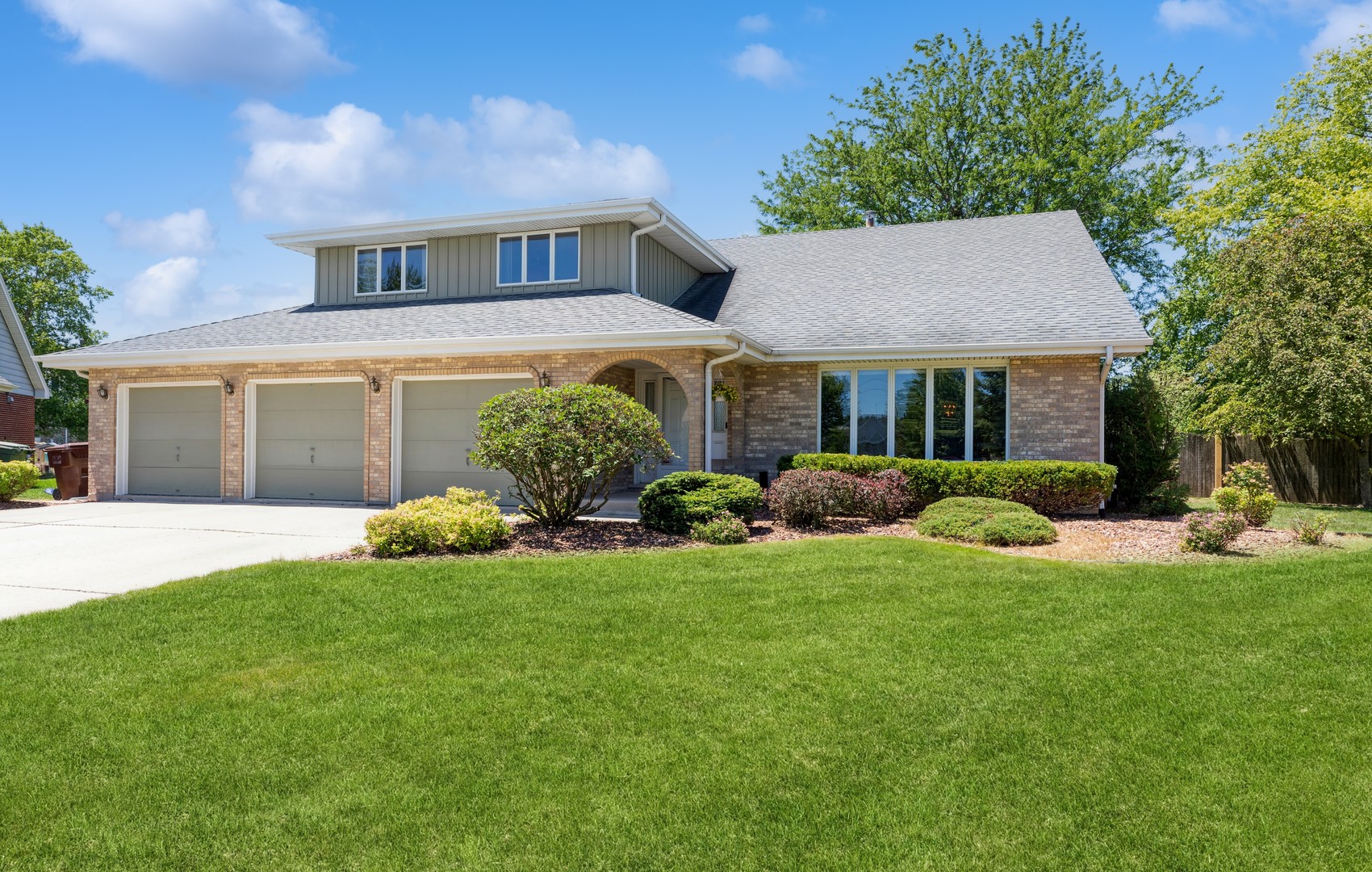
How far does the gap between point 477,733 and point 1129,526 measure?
10.5 meters

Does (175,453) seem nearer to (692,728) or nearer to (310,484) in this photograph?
(310,484)

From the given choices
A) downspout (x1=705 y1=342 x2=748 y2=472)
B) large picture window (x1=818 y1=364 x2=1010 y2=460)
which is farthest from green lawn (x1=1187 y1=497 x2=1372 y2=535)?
downspout (x1=705 y1=342 x2=748 y2=472)

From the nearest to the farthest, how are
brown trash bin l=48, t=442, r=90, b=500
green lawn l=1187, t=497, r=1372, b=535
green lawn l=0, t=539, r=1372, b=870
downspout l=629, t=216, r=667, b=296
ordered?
1. green lawn l=0, t=539, r=1372, b=870
2. green lawn l=1187, t=497, r=1372, b=535
3. downspout l=629, t=216, r=667, b=296
4. brown trash bin l=48, t=442, r=90, b=500

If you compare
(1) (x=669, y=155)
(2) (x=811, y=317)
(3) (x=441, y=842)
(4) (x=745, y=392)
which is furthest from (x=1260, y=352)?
(3) (x=441, y=842)

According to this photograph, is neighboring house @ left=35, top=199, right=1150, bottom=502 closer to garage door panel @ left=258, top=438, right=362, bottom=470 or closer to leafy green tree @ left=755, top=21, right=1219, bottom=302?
garage door panel @ left=258, top=438, right=362, bottom=470

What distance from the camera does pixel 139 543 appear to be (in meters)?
9.98

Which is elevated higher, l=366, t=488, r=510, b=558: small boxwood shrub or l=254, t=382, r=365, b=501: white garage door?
l=254, t=382, r=365, b=501: white garage door

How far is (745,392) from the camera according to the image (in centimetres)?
1502

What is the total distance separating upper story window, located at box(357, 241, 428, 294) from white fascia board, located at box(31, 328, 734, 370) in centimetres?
309

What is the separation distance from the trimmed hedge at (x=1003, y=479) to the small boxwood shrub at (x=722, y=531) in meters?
2.79

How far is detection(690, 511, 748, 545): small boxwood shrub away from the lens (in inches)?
388

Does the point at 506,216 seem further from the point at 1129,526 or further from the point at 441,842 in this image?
the point at 441,842

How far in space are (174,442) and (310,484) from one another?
3123 millimetres

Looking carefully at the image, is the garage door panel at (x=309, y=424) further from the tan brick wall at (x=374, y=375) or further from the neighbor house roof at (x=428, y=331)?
the neighbor house roof at (x=428, y=331)
